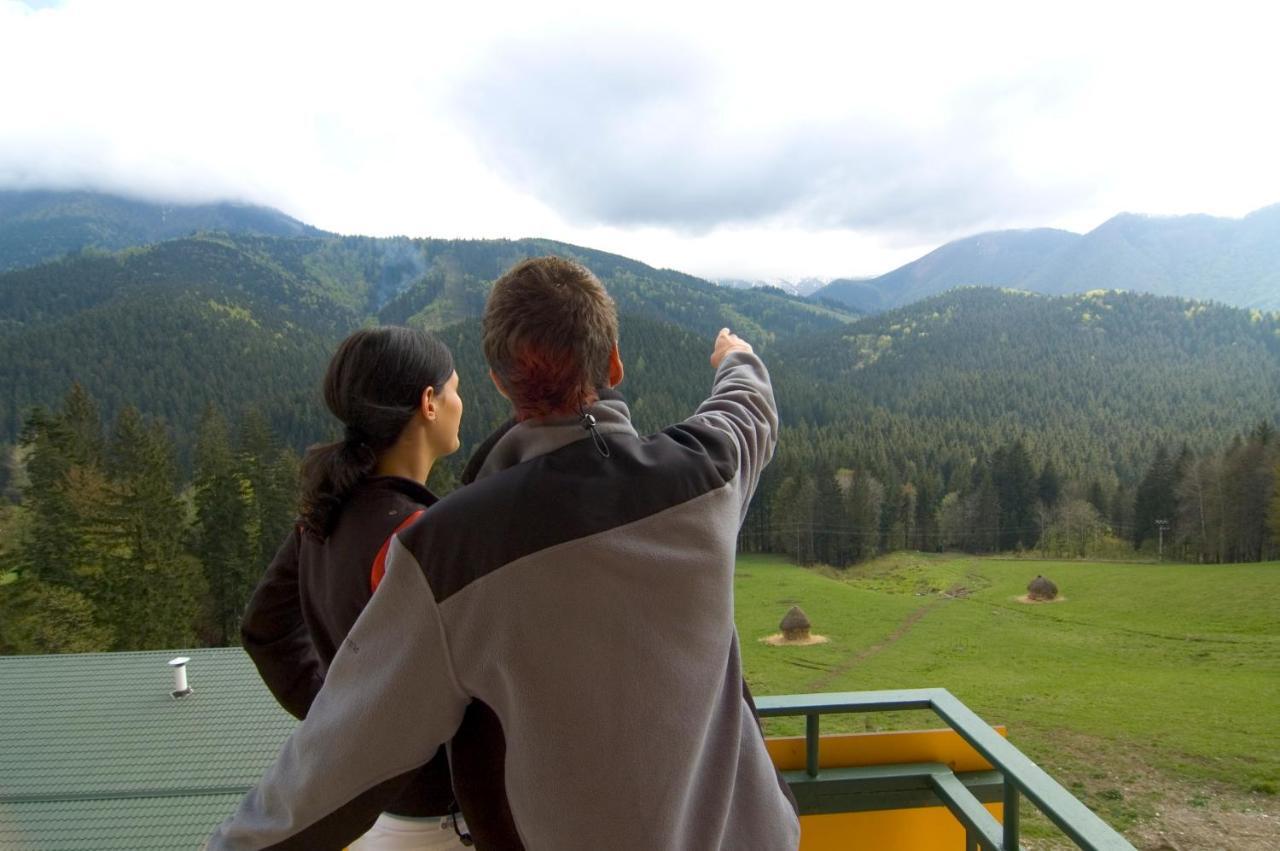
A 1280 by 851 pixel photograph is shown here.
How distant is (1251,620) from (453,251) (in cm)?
6503

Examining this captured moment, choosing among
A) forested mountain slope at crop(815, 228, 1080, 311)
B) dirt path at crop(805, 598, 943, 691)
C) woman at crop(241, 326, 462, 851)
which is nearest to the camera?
woman at crop(241, 326, 462, 851)

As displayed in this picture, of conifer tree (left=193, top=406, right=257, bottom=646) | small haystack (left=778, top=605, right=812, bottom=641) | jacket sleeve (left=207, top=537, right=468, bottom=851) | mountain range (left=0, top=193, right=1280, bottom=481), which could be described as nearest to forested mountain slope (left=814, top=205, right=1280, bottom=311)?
mountain range (left=0, top=193, right=1280, bottom=481)

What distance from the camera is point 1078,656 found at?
12.9 meters

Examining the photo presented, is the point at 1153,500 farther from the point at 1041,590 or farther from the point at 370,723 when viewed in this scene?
the point at 370,723

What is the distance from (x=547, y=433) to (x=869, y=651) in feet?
48.3

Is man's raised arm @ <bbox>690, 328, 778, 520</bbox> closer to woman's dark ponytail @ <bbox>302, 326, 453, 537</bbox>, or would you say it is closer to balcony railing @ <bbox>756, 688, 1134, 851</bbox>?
woman's dark ponytail @ <bbox>302, 326, 453, 537</bbox>

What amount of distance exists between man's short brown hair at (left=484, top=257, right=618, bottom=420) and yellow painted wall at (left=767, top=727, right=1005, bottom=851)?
4.40 feet

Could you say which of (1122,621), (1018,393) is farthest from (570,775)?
(1018,393)

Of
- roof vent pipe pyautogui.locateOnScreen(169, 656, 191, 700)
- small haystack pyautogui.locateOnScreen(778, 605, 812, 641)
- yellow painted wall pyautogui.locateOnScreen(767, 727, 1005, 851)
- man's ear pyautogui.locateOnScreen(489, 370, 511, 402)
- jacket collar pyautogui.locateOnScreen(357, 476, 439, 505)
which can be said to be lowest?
small haystack pyautogui.locateOnScreen(778, 605, 812, 641)

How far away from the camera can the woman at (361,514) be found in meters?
0.79

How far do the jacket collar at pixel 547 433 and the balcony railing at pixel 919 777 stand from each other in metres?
1.05

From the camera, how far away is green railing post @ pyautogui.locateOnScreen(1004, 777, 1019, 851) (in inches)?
54.8

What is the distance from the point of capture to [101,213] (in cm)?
11419

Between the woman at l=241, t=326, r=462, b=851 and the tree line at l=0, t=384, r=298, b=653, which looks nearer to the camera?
the woman at l=241, t=326, r=462, b=851
